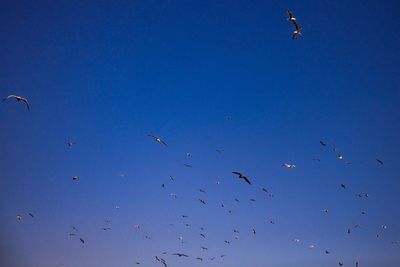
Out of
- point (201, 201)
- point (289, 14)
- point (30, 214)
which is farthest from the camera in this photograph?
point (30, 214)

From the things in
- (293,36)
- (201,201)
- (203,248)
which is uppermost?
(293,36)

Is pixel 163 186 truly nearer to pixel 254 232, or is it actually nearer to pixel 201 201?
pixel 201 201

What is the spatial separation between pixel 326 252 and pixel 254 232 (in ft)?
24.7

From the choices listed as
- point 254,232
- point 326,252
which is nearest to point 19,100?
point 254,232

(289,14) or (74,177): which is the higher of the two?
(289,14)

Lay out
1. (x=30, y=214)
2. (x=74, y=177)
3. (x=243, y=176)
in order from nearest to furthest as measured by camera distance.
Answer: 1. (x=243, y=176)
2. (x=74, y=177)
3. (x=30, y=214)

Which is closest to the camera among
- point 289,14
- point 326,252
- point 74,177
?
point 289,14

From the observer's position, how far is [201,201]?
22969mm

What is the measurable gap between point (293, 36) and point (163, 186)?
15201 millimetres

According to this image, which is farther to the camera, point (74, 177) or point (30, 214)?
point (30, 214)

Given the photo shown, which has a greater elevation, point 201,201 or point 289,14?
point 289,14

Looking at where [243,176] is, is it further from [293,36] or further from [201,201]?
[201,201]

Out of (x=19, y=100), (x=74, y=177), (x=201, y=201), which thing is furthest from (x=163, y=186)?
(x=19, y=100)

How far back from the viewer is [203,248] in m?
27.8
